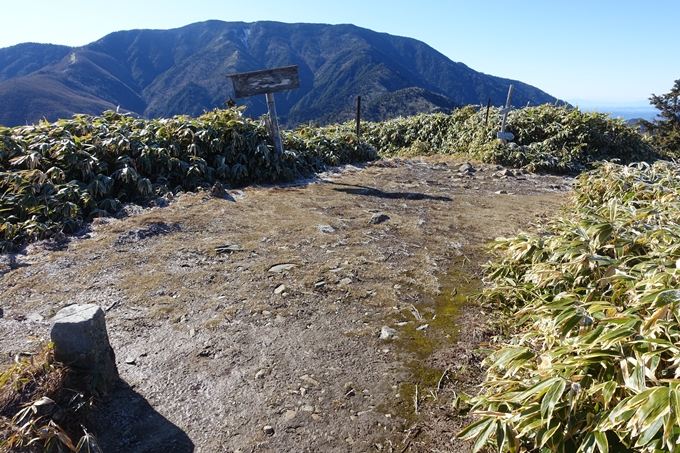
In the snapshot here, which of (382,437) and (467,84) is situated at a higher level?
(467,84)

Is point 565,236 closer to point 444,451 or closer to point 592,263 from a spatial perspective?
point 592,263

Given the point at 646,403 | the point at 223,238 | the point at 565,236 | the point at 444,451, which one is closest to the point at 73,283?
the point at 223,238

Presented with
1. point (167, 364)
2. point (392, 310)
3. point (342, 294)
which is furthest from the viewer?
point (342, 294)

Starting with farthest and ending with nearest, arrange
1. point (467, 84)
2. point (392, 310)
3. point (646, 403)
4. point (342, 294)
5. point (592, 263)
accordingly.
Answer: point (467, 84) < point (342, 294) < point (392, 310) < point (592, 263) < point (646, 403)

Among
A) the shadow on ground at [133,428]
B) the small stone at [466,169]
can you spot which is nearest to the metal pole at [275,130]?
the small stone at [466,169]

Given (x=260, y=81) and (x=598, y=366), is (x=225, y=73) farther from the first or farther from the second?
(x=598, y=366)

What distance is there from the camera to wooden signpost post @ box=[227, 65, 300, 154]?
25.5 feet

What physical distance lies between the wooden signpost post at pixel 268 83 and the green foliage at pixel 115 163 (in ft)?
1.89

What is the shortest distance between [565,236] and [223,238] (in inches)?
143

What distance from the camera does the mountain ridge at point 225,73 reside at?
91.1 m

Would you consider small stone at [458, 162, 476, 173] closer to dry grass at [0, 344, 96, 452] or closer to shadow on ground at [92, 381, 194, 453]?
shadow on ground at [92, 381, 194, 453]

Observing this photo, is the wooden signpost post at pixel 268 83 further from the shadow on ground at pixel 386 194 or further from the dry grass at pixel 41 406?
the dry grass at pixel 41 406

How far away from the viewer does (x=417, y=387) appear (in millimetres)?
2502

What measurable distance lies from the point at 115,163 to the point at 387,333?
547 cm
